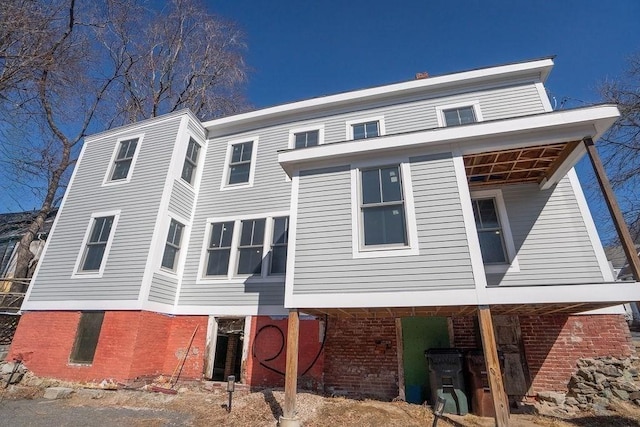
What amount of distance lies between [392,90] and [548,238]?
6.15m

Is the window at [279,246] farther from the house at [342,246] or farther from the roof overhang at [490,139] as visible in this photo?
the roof overhang at [490,139]

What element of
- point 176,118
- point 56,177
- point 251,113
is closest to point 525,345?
point 251,113

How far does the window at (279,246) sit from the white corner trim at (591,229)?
7296 millimetres

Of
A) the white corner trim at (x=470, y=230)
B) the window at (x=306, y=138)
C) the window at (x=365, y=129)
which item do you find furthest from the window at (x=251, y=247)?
the white corner trim at (x=470, y=230)

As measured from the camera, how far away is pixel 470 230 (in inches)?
212

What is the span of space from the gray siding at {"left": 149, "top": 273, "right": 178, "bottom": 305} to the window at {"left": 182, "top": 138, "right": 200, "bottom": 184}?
11.3 ft

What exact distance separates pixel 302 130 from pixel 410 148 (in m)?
5.57

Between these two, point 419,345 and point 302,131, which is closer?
point 419,345

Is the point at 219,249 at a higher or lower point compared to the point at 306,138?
lower

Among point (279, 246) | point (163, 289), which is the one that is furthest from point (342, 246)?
point (163, 289)

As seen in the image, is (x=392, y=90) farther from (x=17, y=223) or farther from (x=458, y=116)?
(x=17, y=223)

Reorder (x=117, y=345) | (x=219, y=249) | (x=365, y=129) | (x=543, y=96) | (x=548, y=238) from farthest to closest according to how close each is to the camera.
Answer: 1. (x=365, y=129)
2. (x=219, y=249)
3. (x=543, y=96)
4. (x=117, y=345)
5. (x=548, y=238)

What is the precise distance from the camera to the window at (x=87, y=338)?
820 centimetres

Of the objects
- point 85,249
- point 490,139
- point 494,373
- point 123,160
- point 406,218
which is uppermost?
point 123,160
